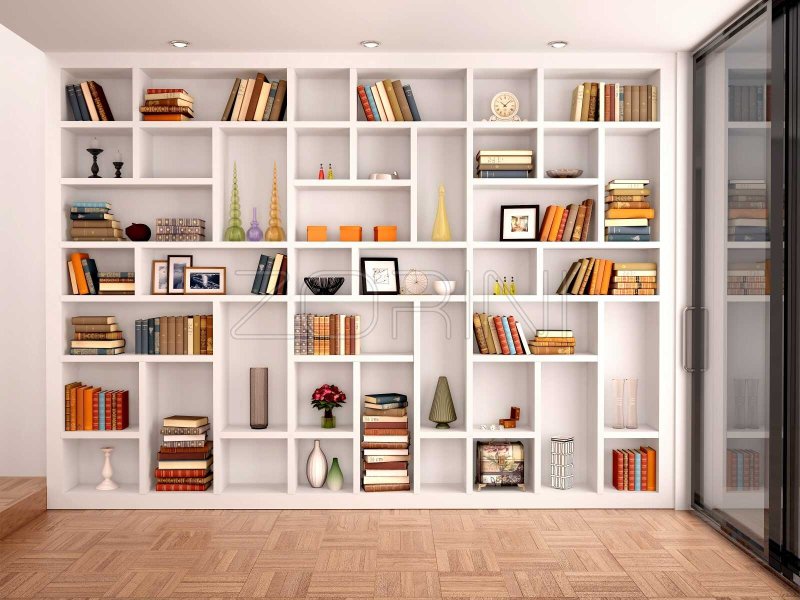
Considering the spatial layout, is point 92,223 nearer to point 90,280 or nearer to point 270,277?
point 90,280

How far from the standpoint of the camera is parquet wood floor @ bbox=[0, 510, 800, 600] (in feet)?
11.8

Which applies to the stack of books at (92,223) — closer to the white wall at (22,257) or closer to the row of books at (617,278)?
the white wall at (22,257)

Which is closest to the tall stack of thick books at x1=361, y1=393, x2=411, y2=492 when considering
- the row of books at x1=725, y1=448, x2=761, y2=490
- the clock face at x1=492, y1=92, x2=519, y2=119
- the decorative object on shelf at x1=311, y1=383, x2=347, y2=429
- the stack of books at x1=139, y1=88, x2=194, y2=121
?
the decorative object on shelf at x1=311, y1=383, x2=347, y2=429

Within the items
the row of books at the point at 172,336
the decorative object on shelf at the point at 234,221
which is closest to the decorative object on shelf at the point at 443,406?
the row of books at the point at 172,336

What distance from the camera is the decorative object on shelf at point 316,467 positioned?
4977 mm

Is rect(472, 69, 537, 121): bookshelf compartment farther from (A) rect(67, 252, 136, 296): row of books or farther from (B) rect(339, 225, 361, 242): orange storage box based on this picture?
(A) rect(67, 252, 136, 296): row of books

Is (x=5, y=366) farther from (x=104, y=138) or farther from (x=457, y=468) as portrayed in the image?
(x=457, y=468)

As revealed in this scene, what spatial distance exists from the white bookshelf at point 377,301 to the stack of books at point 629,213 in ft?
0.30

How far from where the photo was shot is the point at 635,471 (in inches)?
195

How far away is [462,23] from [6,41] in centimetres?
309

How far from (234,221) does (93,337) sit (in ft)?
3.74

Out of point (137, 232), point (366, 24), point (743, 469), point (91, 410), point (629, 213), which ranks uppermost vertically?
point (366, 24)

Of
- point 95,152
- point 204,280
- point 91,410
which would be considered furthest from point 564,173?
point 91,410

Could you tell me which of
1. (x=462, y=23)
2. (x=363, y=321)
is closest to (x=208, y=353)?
(x=363, y=321)
